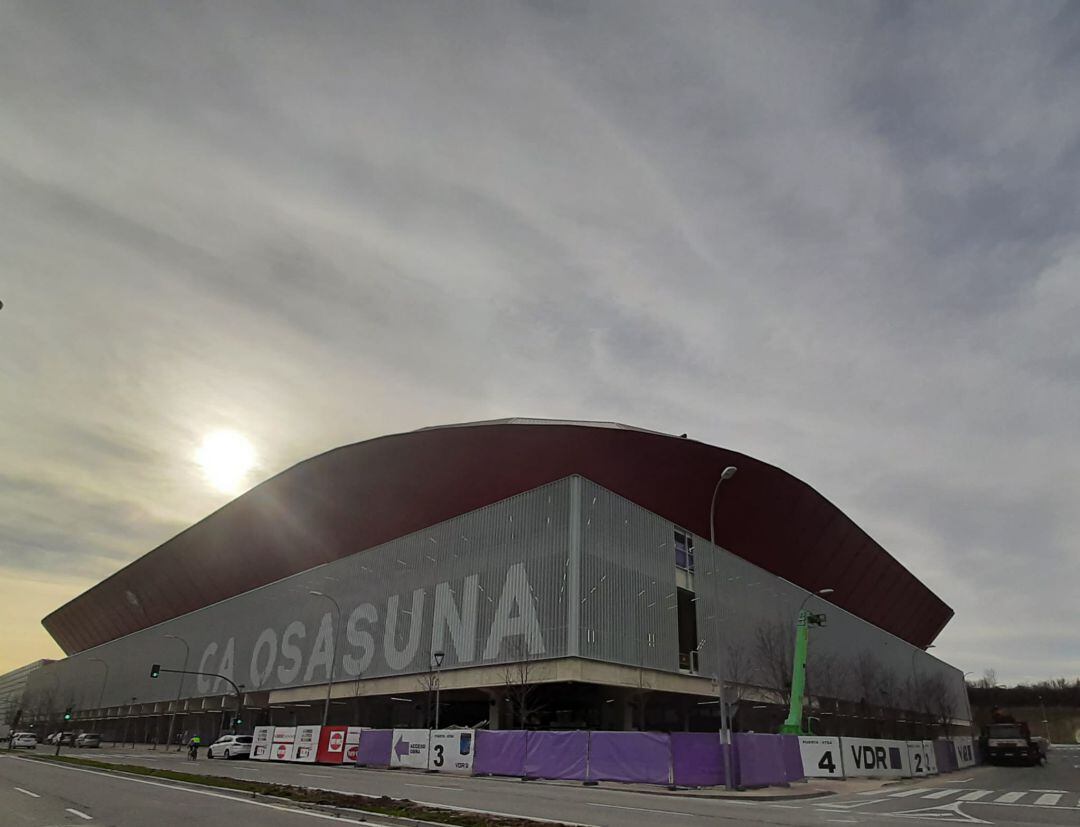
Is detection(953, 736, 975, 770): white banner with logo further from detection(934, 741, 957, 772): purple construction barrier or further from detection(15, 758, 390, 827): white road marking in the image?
detection(15, 758, 390, 827): white road marking

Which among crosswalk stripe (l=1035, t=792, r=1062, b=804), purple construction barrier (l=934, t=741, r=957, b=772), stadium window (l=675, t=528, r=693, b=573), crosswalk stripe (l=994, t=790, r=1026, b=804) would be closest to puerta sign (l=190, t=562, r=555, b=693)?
stadium window (l=675, t=528, r=693, b=573)

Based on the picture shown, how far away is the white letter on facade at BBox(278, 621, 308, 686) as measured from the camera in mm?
57219

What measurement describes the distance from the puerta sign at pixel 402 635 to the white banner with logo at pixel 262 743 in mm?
8825

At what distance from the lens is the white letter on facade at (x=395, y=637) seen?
149 ft

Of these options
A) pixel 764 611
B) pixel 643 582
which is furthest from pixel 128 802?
pixel 764 611

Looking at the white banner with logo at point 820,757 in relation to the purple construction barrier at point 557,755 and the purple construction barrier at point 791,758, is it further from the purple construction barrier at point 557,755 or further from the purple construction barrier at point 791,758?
the purple construction barrier at point 557,755

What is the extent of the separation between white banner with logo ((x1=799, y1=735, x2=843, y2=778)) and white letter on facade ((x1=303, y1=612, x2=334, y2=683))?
121 feet

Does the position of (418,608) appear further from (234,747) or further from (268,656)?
(268,656)

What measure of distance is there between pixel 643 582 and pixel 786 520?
18.3 m

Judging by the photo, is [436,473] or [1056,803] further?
[436,473]

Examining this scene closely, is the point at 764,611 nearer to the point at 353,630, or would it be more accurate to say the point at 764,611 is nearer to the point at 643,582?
the point at 643,582

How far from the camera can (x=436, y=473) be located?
1809 inches

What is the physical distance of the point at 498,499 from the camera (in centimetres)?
4297

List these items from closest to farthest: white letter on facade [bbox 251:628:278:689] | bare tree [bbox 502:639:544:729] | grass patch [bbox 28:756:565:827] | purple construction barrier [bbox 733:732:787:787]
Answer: grass patch [bbox 28:756:565:827] → purple construction barrier [bbox 733:732:787:787] → bare tree [bbox 502:639:544:729] → white letter on facade [bbox 251:628:278:689]
